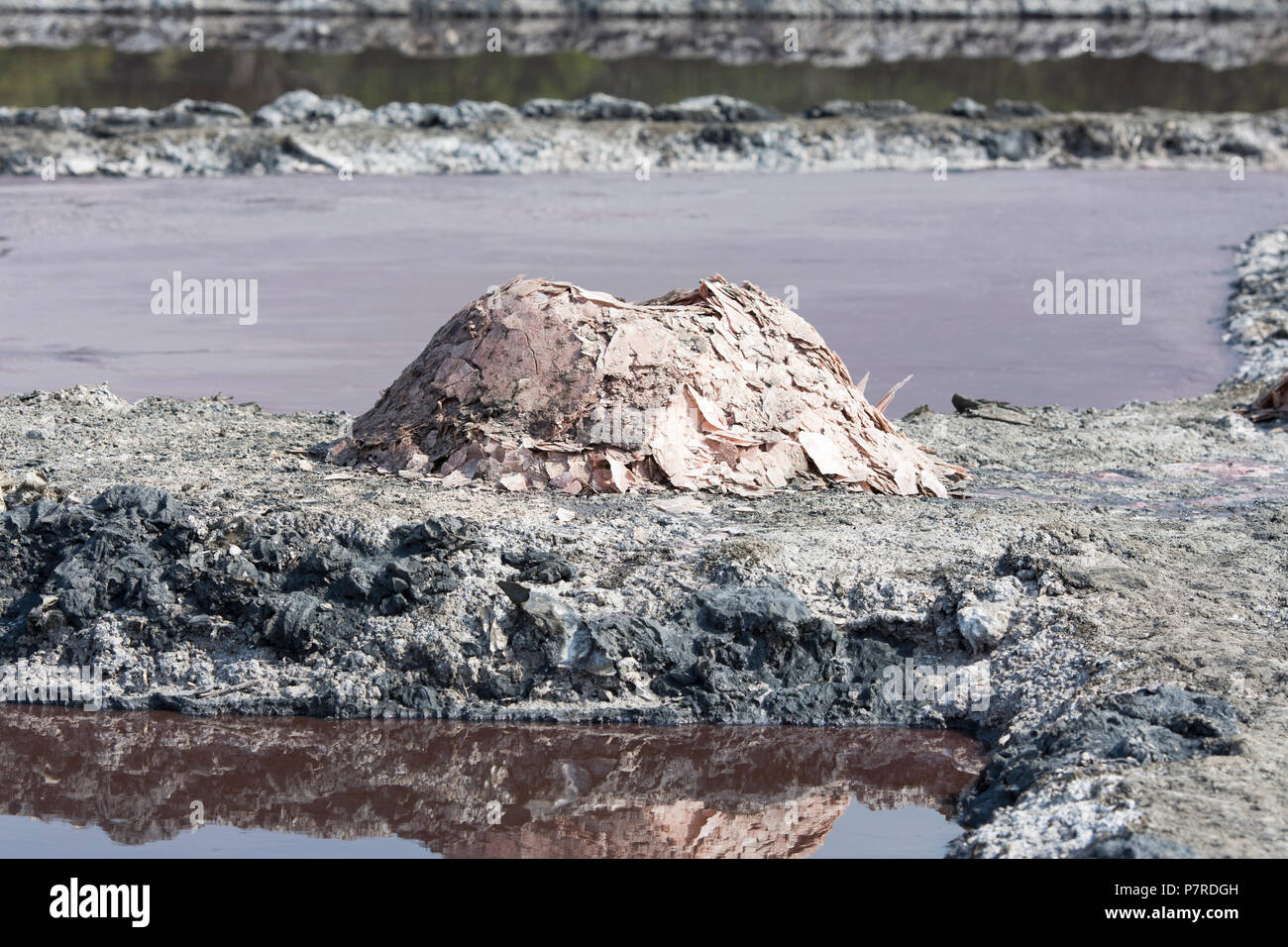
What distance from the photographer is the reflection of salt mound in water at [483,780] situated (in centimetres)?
545

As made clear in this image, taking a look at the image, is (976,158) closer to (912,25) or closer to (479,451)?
(479,451)

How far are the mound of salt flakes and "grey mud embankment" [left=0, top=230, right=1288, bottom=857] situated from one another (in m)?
0.27

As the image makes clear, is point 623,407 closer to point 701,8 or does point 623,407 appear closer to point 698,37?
point 698,37

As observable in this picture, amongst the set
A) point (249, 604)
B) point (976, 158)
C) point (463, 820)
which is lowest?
point (463, 820)

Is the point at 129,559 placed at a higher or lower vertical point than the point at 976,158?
lower

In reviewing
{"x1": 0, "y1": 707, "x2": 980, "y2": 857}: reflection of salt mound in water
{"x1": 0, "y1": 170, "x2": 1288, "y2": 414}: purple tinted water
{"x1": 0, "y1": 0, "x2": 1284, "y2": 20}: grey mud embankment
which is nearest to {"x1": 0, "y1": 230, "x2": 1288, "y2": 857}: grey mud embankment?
{"x1": 0, "y1": 707, "x2": 980, "y2": 857}: reflection of salt mound in water

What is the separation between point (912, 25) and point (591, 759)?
39693 millimetres

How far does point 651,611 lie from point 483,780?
1.11 m

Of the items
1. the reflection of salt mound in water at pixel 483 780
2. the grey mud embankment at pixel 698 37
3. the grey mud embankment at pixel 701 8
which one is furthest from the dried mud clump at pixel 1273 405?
the grey mud embankment at pixel 701 8

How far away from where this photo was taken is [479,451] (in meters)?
7.64

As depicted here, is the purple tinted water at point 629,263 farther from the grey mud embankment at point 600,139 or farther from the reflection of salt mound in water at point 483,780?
the reflection of salt mound in water at point 483,780

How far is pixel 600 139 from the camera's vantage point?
71.9 feet

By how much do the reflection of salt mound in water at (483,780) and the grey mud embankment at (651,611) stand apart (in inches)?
5.6
